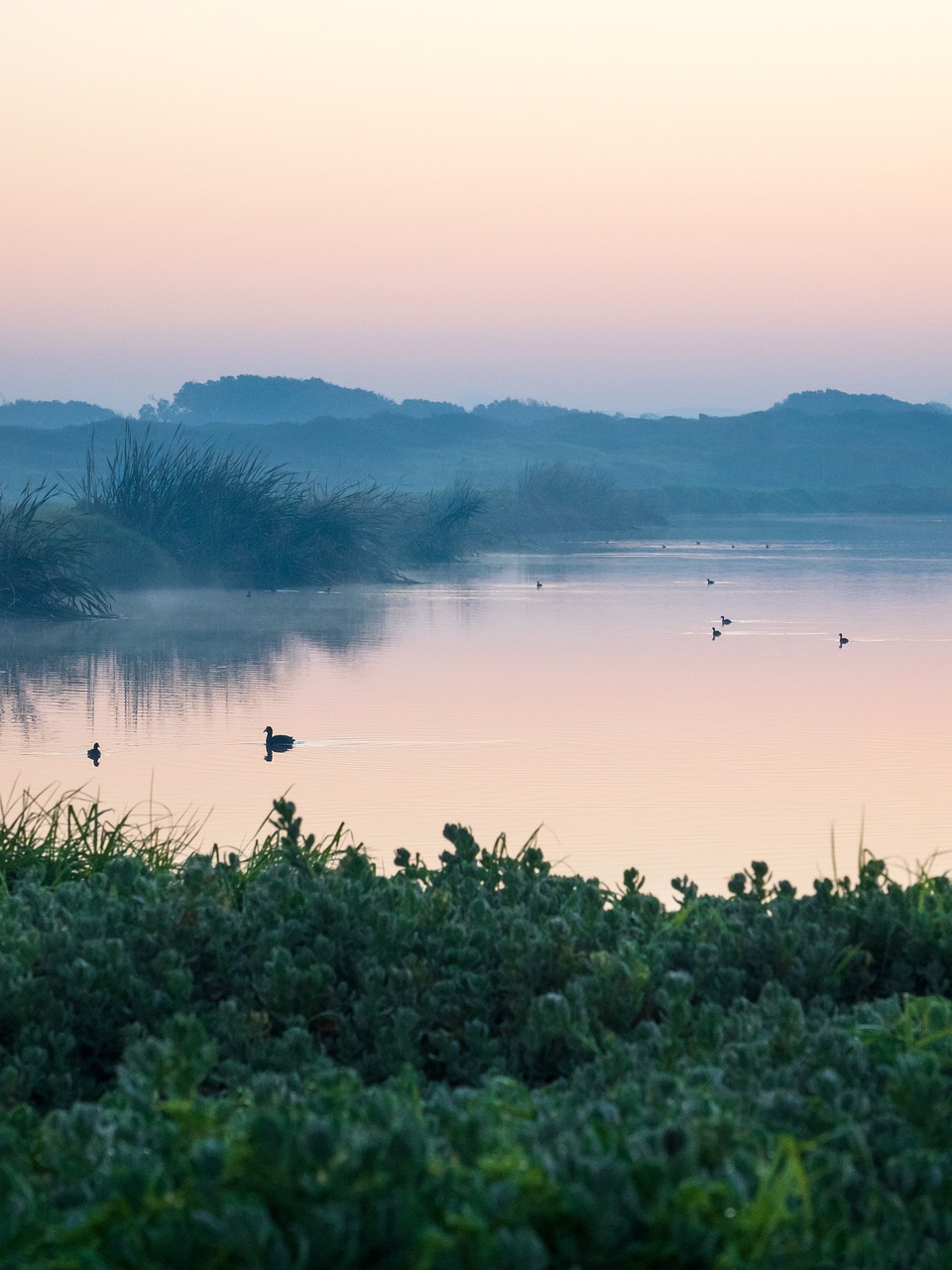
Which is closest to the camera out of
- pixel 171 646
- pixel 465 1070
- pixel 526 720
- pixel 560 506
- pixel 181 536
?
pixel 465 1070

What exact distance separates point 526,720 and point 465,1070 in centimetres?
945

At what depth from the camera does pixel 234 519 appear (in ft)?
85.6

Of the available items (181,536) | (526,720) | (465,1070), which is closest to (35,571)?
(181,536)

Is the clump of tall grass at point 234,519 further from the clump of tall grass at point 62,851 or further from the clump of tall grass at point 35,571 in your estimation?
the clump of tall grass at point 62,851

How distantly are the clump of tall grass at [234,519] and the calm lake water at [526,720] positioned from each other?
978 mm

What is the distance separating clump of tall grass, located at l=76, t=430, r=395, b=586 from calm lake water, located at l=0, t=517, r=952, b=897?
0.98 m

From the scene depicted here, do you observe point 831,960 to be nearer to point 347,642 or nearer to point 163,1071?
point 163,1071

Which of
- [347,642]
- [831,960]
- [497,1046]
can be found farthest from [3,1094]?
[347,642]

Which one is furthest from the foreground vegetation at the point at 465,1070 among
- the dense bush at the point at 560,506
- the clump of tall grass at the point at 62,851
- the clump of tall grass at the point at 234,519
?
A: the dense bush at the point at 560,506

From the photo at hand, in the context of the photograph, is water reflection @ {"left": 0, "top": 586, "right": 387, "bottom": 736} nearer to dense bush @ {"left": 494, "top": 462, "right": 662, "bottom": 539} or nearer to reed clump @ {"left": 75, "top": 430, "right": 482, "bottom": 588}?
reed clump @ {"left": 75, "top": 430, "right": 482, "bottom": 588}

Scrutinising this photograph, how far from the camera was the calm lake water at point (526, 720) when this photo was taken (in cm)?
902

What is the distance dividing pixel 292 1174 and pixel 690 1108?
67 cm

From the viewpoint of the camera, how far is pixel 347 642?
1914 cm

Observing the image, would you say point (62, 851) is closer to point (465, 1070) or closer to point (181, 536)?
point (465, 1070)
